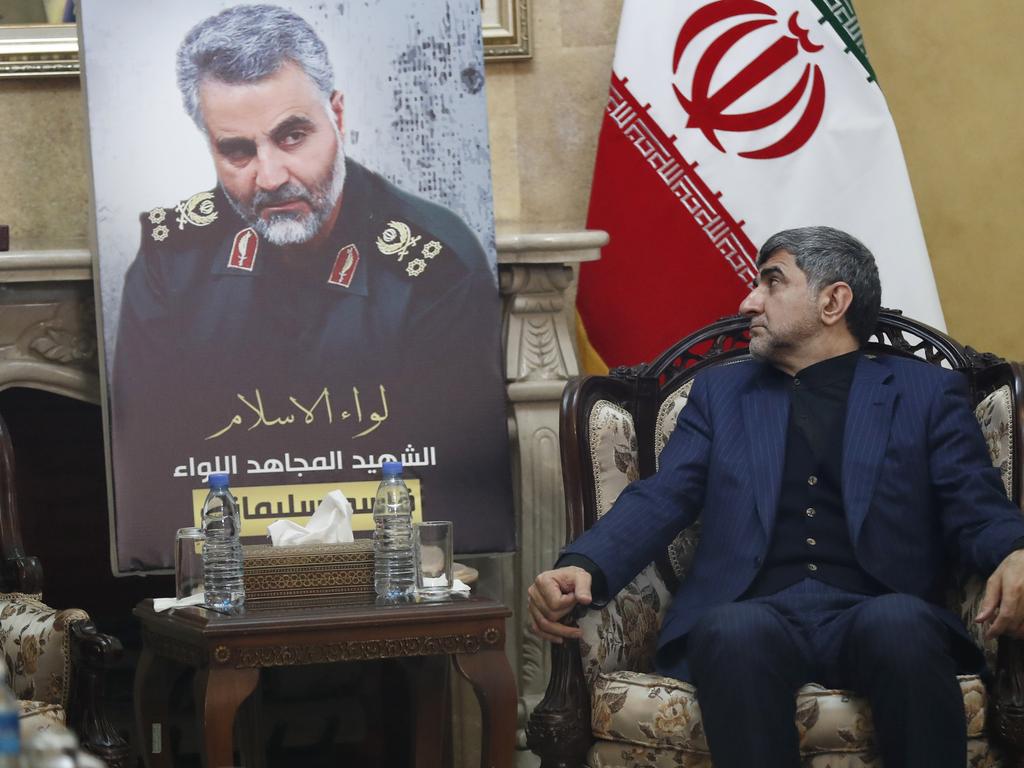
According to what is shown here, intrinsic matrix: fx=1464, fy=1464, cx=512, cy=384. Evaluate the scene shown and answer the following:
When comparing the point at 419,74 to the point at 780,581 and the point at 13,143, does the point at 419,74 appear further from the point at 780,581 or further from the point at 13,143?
the point at 780,581

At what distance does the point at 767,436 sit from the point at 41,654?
1437 millimetres

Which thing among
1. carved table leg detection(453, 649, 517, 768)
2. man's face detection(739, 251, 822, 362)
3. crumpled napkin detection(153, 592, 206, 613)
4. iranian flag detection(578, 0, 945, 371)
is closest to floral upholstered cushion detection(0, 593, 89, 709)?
crumpled napkin detection(153, 592, 206, 613)

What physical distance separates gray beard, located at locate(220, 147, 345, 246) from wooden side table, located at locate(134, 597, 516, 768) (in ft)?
3.13

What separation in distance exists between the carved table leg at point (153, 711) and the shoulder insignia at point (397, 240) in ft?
3.51

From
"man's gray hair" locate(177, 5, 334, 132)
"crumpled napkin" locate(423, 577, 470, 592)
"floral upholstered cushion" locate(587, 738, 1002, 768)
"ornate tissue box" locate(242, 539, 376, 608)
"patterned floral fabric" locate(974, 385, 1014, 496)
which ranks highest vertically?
"man's gray hair" locate(177, 5, 334, 132)

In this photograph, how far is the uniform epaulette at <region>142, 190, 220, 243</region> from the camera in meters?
3.35

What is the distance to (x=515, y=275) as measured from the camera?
3.52 meters

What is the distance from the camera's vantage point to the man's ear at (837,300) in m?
2.96

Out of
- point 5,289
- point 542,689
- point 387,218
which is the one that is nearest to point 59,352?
point 5,289

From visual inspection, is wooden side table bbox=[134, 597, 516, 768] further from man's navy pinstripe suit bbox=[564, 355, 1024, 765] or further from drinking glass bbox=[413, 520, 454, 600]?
man's navy pinstripe suit bbox=[564, 355, 1024, 765]

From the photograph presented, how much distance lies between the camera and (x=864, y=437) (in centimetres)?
284

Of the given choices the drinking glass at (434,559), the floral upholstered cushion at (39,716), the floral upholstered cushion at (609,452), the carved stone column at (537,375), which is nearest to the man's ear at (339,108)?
the carved stone column at (537,375)

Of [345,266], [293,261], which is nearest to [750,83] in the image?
[345,266]

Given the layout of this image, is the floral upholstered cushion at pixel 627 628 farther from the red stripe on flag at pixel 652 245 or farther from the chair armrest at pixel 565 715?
the red stripe on flag at pixel 652 245
